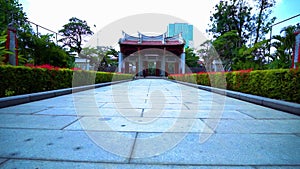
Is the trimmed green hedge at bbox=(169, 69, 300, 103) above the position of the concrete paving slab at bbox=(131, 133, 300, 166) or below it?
above

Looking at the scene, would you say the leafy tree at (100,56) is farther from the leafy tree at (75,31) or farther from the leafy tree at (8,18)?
the leafy tree at (8,18)

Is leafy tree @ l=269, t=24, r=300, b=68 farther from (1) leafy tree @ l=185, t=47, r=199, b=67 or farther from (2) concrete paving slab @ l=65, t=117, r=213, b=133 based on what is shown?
(1) leafy tree @ l=185, t=47, r=199, b=67

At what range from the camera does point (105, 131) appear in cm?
189

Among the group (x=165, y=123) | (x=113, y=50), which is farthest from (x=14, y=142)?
(x=113, y=50)

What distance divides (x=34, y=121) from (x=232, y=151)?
2389 mm

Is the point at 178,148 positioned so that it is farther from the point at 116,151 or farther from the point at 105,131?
the point at 105,131

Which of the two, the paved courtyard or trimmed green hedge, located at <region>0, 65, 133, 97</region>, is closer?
the paved courtyard

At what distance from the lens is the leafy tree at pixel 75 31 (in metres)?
30.4

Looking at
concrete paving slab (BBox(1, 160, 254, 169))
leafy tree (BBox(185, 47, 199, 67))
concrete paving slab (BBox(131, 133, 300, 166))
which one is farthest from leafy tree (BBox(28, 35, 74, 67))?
leafy tree (BBox(185, 47, 199, 67))

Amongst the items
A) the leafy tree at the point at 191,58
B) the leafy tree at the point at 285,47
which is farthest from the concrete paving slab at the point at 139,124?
the leafy tree at the point at 191,58

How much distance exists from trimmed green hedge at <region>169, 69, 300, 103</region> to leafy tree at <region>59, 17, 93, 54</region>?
1172 inches

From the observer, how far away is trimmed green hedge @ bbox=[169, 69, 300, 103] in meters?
3.17

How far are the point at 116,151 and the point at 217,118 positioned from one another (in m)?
1.73

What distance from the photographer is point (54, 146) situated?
148cm
